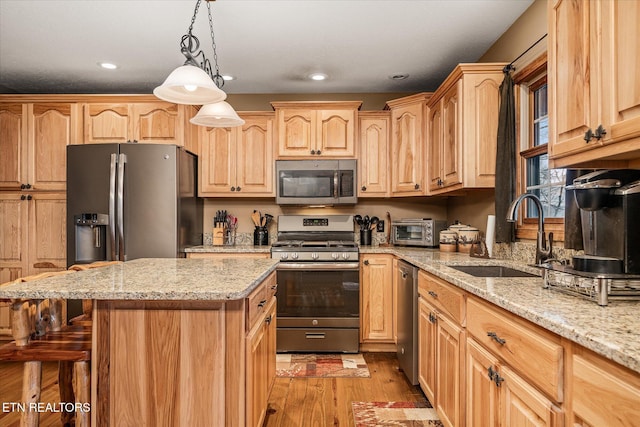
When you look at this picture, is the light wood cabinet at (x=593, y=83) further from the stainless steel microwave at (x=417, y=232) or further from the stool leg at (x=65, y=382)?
the stool leg at (x=65, y=382)

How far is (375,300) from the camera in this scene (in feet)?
11.2

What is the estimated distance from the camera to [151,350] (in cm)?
144

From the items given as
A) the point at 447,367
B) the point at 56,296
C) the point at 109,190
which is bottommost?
the point at 447,367

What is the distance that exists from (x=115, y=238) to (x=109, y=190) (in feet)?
1.40

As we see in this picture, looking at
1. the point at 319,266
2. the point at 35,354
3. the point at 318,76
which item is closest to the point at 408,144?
the point at 318,76

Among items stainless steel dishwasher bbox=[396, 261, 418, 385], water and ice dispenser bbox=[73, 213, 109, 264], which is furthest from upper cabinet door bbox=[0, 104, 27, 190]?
stainless steel dishwasher bbox=[396, 261, 418, 385]

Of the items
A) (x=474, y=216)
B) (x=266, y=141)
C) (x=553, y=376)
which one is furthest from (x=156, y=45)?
(x=553, y=376)

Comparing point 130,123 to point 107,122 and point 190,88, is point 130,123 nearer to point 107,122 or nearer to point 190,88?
point 107,122

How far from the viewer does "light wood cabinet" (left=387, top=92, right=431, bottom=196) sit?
138 inches

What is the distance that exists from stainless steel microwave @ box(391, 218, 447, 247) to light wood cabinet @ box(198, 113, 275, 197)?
4.32 ft

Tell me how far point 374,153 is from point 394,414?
237 cm

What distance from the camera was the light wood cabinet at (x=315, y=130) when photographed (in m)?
3.69

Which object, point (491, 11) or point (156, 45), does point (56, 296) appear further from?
point (491, 11)

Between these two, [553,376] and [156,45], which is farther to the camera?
[156,45]
